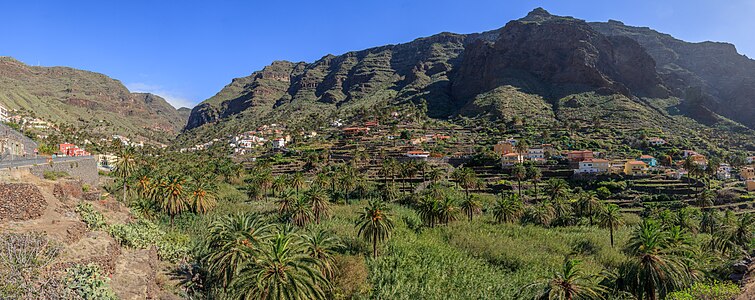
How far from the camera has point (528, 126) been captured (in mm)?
135375

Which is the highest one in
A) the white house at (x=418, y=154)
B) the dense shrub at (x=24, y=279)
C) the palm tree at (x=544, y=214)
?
the white house at (x=418, y=154)

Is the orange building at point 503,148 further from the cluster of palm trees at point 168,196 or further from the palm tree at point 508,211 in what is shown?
the cluster of palm trees at point 168,196

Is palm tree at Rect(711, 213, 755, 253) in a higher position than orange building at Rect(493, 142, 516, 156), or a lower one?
lower

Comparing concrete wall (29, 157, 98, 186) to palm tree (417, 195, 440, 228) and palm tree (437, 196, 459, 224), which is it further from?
palm tree (437, 196, 459, 224)

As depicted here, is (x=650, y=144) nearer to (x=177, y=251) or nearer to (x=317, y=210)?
(x=317, y=210)

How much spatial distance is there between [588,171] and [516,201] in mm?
35434

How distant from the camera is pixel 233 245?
91.0 feet

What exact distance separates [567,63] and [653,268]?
180m

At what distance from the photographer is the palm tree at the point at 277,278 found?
2061cm

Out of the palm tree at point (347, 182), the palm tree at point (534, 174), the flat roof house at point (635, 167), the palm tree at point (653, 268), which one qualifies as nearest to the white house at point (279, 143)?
the palm tree at point (347, 182)

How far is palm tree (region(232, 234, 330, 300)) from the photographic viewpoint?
811 inches

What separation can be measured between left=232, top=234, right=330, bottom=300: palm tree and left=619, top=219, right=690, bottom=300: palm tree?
65.4 feet

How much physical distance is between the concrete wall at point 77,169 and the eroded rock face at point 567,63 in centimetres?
16464

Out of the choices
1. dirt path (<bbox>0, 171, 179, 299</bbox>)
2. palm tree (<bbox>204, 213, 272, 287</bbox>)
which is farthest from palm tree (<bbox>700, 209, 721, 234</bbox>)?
dirt path (<bbox>0, 171, 179, 299</bbox>)
